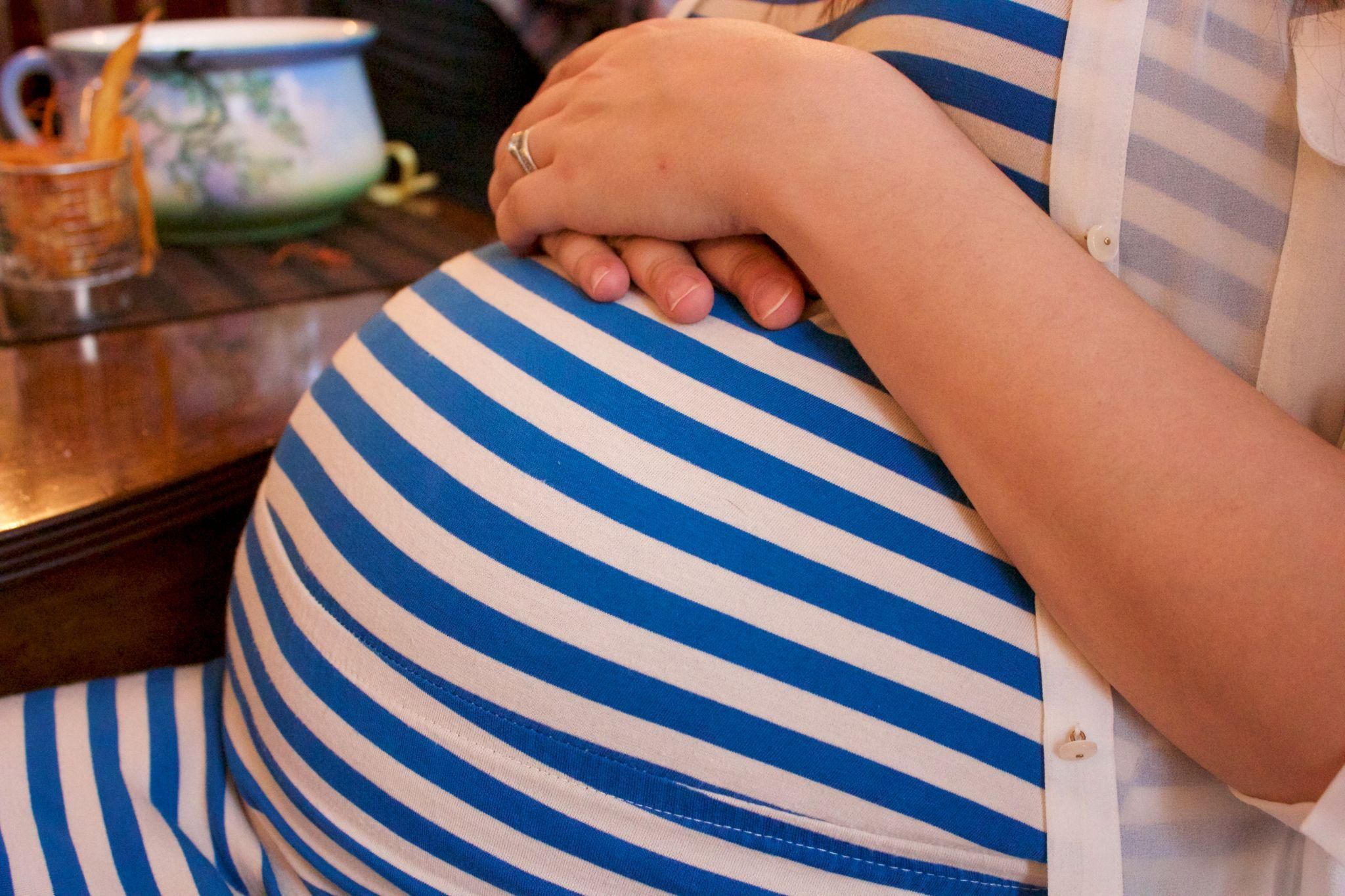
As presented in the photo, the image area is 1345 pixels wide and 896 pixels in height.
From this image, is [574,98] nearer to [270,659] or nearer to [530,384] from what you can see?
[530,384]

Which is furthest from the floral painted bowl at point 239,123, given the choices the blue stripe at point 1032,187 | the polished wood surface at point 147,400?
the blue stripe at point 1032,187

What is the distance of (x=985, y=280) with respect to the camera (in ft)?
1.39

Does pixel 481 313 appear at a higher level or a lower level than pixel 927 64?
lower

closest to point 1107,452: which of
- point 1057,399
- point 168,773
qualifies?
point 1057,399

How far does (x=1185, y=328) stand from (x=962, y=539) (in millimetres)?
148

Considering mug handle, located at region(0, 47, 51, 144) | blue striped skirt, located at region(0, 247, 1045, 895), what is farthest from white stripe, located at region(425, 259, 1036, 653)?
mug handle, located at region(0, 47, 51, 144)

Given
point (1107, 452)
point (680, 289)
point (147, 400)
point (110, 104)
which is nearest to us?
point (1107, 452)

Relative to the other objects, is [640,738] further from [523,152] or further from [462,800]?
[523,152]

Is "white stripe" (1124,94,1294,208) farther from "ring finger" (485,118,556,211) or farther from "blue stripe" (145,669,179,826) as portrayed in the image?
"blue stripe" (145,669,179,826)

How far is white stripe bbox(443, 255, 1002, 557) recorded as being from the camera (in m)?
0.46

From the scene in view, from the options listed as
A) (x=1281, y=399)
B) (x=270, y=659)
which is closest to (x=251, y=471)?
(x=270, y=659)

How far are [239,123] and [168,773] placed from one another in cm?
68

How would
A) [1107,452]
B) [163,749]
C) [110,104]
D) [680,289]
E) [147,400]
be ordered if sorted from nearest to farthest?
1. [1107,452]
2. [680,289]
3. [163,749]
4. [147,400]
5. [110,104]

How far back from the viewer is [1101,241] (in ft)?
1.51
